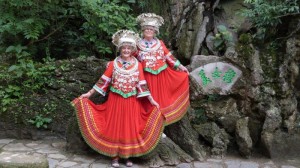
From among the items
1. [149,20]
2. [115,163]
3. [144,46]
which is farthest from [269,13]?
[115,163]

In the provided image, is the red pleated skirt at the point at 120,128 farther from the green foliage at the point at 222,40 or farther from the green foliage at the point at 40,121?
the green foliage at the point at 222,40

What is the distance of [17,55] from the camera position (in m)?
6.48

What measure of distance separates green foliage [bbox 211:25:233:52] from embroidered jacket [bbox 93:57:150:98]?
1917mm

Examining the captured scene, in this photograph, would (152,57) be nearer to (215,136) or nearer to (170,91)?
(170,91)

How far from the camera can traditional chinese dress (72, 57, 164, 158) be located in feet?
16.9

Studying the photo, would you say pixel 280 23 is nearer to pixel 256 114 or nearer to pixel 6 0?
pixel 256 114

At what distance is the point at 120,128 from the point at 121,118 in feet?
0.43

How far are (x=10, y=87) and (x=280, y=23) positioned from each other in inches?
170

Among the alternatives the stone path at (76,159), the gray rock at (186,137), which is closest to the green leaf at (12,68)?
the stone path at (76,159)

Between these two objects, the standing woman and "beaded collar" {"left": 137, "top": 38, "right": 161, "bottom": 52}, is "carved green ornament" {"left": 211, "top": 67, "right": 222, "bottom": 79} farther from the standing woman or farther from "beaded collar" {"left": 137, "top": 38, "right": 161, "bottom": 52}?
the standing woman

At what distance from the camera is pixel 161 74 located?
221 inches

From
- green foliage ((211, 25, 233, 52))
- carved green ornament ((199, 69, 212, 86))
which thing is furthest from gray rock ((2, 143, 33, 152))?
green foliage ((211, 25, 233, 52))

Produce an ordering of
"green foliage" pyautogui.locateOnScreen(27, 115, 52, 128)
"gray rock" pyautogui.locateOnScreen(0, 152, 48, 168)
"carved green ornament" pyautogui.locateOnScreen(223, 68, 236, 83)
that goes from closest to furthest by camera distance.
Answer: "gray rock" pyautogui.locateOnScreen(0, 152, 48, 168) < "carved green ornament" pyautogui.locateOnScreen(223, 68, 236, 83) < "green foliage" pyautogui.locateOnScreen(27, 115, 52, 128)

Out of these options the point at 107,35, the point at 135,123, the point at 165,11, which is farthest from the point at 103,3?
Answer: the point at 135,123
